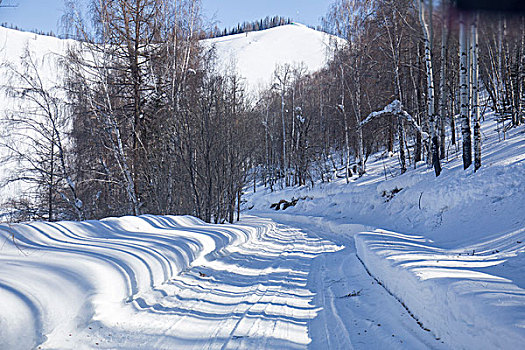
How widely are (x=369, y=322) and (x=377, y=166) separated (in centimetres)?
2434

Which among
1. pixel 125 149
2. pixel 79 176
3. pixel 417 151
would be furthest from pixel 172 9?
pixel 417 151

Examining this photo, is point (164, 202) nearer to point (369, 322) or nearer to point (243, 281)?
point (243, 281)

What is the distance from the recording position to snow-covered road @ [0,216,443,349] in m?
3.89

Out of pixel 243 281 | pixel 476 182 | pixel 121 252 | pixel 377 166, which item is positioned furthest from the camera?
pixel 377 166

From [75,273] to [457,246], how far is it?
25.7 ft

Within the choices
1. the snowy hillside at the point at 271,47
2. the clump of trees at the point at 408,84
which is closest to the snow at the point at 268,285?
the clump of trees at the point at 408,84

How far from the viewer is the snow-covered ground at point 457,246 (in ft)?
11.8

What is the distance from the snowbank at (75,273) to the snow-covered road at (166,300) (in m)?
0.01

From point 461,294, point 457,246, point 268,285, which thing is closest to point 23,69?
point 268,285

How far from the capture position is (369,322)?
4926mm

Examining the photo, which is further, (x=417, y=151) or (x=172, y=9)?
(x=417, y=151)

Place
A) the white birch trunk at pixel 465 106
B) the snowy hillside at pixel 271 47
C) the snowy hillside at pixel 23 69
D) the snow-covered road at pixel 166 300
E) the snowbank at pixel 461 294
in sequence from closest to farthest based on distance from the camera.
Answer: the snowbank at pixel 461 294
the snow-covered road at pixel 166 300
the white birch trunk at pixel 465 106
the snowy hillside at pixel 23 69
the snowy hillside at pixel 271 47

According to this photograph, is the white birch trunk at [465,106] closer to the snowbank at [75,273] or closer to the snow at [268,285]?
the snow at [268,285]

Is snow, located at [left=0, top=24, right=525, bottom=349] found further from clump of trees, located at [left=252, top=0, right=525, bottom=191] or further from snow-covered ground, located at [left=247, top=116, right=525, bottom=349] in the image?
clump of trees, located at [left=252, top=0, right=525, bottom=191]
